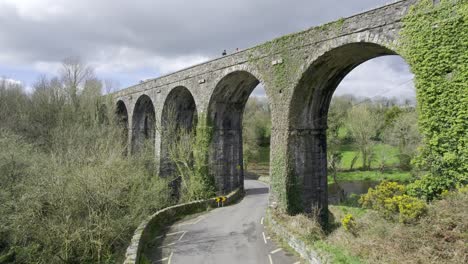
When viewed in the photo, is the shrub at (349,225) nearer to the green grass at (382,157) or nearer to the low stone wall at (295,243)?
the low stone wall at (295,243)

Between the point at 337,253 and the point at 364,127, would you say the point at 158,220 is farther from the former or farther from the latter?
the point at 364,127

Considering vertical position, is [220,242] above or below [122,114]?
below

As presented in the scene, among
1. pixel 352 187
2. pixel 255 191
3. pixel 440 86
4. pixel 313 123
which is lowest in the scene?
pixel 352 187

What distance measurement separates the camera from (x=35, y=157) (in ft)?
51.5

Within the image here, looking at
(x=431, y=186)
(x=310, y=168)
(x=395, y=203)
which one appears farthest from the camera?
(x=310, y=168)

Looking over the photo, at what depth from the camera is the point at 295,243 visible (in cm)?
1031

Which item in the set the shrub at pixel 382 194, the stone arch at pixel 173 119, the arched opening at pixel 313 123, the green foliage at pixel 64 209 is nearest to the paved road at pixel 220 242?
the green foliage at pixel 64 209

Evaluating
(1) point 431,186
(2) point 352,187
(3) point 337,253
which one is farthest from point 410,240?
(2) point 352,187

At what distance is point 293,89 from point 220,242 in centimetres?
680

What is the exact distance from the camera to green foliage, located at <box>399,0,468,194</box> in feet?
28.1

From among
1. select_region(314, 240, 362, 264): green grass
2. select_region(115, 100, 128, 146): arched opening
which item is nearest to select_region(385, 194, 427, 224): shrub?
select_region(314, 240, 362, 264): green grass

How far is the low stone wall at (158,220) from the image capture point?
9866mm

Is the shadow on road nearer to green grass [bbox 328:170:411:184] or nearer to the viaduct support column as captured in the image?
green grass [bbox 328:170:411:184]

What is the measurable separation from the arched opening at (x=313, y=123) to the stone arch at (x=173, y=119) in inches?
432
